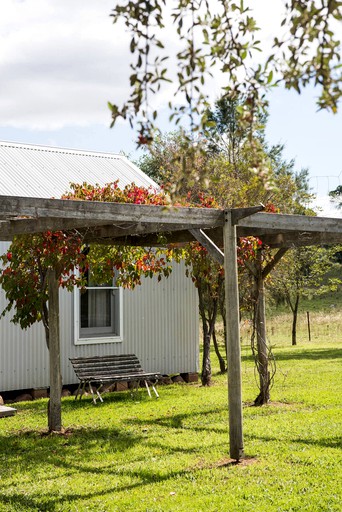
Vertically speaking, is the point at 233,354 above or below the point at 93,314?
below

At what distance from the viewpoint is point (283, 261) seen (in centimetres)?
2130

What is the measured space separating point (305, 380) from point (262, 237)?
484 centimetres

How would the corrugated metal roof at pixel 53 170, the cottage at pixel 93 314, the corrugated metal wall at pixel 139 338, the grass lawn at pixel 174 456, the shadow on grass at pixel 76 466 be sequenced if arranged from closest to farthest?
the grass lawn at pixel 174 456, the shadow on grass at pixel 76 466, the corrugated metal wall at pixel 139 338, the cottage at pixel 93 314, the corrugated metal roof at pixel 53 170

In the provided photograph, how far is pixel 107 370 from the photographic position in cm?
1334

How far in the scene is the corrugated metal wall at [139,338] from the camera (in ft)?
42.8

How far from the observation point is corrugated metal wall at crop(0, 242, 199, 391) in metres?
13.0

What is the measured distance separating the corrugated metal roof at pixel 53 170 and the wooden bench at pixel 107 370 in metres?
3.08

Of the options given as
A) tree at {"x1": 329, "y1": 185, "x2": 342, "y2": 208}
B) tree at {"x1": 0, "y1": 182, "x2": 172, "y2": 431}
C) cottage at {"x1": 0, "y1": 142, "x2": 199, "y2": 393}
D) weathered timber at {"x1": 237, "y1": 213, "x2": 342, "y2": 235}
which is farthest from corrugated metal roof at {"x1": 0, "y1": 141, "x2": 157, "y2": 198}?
tree at {"x1": 329, "y1": 185, "x2": 342, "y2": 208}

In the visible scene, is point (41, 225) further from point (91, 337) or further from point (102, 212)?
point (91, 337)

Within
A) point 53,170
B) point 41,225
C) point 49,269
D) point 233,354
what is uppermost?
point 53,170

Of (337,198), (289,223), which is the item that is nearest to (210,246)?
(289,223)

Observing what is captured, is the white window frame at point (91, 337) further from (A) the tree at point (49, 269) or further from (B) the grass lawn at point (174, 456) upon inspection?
(A) the tree at point (49, 269)

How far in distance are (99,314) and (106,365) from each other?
1.17 meters

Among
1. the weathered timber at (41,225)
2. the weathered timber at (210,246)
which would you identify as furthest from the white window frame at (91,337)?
the weathered timber at (210,246)
